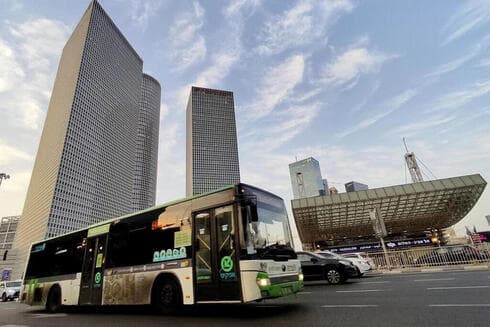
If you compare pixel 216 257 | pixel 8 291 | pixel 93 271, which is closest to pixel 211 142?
pixel 8 291

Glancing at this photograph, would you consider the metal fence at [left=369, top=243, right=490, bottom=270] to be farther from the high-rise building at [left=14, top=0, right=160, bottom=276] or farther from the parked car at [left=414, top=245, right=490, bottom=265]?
the high-rise building at [left=14, top=0, right=160, bottom=276]

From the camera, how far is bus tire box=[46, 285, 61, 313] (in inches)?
418

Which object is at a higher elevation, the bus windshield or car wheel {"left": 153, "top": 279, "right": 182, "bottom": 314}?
the bus windshield

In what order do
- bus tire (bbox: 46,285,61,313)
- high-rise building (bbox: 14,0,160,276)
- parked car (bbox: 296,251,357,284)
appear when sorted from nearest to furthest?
bus tire (bbox: 46,285,61,313) < parked car (bbox: 296,251,357,284) < high-rise building (bbox: 14,0,160,276)

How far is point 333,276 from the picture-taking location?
490 inches

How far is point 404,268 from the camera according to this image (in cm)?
1806

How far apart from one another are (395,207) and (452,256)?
30.0 meters

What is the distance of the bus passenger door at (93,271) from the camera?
914 cm

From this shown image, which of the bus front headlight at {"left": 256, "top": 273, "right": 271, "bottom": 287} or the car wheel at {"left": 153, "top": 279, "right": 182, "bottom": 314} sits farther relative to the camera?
the car wheel at {"left": 153, "top": 279, "right": 182, "bottom": 314}

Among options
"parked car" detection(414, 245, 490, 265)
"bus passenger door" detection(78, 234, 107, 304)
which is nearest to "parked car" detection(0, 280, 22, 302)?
"bus passenger door" detection(78, 234, 107, 304)

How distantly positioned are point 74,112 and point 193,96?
63.2 meters

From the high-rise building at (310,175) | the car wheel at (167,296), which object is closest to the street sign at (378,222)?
the car wheel at (167,296)

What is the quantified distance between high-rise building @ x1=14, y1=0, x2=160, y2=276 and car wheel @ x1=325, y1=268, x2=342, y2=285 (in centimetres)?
11806

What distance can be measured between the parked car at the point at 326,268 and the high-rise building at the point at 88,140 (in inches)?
4608
